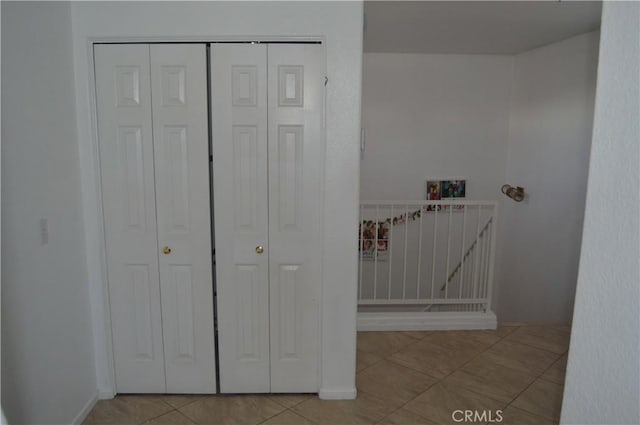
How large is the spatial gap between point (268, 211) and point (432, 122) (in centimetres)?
304

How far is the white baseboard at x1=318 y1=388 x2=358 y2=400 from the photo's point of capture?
2.49 metres

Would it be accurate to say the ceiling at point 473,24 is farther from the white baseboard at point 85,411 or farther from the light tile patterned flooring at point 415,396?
the white baseboard at point 85,411

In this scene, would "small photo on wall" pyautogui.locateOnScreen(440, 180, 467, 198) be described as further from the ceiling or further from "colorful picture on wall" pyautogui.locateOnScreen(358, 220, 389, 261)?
the ceiling

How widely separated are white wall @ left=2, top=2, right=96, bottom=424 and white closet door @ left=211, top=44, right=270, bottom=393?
0.74 m

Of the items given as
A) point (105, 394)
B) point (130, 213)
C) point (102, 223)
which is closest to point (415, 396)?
point (105, 394)

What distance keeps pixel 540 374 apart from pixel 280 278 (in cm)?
186

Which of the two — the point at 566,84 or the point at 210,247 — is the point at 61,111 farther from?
the point at 566,84

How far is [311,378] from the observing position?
8.24 feet

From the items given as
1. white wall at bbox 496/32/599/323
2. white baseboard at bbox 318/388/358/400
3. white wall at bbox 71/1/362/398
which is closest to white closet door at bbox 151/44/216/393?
white wall at bbox 71/1/362/398

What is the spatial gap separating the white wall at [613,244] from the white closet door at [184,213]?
1968 mm

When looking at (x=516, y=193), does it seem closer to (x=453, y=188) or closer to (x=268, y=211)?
(x=453, y=188)

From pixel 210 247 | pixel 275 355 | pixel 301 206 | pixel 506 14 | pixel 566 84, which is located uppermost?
pixel 506 14

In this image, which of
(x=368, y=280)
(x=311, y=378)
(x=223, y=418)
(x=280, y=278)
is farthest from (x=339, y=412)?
(x=368, y=280)

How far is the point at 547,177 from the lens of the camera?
409 cm
